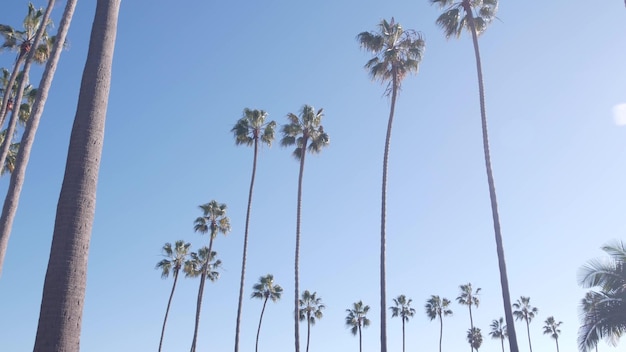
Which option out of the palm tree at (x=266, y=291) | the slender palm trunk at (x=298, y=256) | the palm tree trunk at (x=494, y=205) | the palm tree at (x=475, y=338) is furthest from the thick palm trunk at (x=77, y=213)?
the palm tree at (x=475, y=338)

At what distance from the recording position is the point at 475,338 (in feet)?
304

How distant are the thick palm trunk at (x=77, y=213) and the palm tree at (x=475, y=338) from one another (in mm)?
90430

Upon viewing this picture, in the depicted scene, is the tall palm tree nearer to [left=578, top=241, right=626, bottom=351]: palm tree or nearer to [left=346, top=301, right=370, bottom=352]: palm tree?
[left=578, top=241, right=626, bottom=351]: palm tree

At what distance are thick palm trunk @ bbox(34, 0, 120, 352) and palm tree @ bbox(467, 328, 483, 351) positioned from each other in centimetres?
9043

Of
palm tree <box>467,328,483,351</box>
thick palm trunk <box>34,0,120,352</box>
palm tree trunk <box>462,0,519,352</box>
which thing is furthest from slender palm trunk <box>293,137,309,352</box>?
palm tree <box>467,328,483,351</box>

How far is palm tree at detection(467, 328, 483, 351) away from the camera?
92062 mm

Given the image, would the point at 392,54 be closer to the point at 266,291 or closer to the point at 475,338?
the point at 266,291

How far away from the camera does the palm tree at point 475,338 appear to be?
92062 mm

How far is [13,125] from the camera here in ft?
82.9

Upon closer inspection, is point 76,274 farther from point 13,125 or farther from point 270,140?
point 270,140

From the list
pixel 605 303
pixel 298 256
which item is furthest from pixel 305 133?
pixel 605 303

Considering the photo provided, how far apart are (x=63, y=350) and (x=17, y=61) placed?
25888mm

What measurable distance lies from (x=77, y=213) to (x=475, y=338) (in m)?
93.3

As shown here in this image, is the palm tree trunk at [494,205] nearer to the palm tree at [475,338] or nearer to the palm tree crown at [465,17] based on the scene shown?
the palm tree crown at [465,17]
